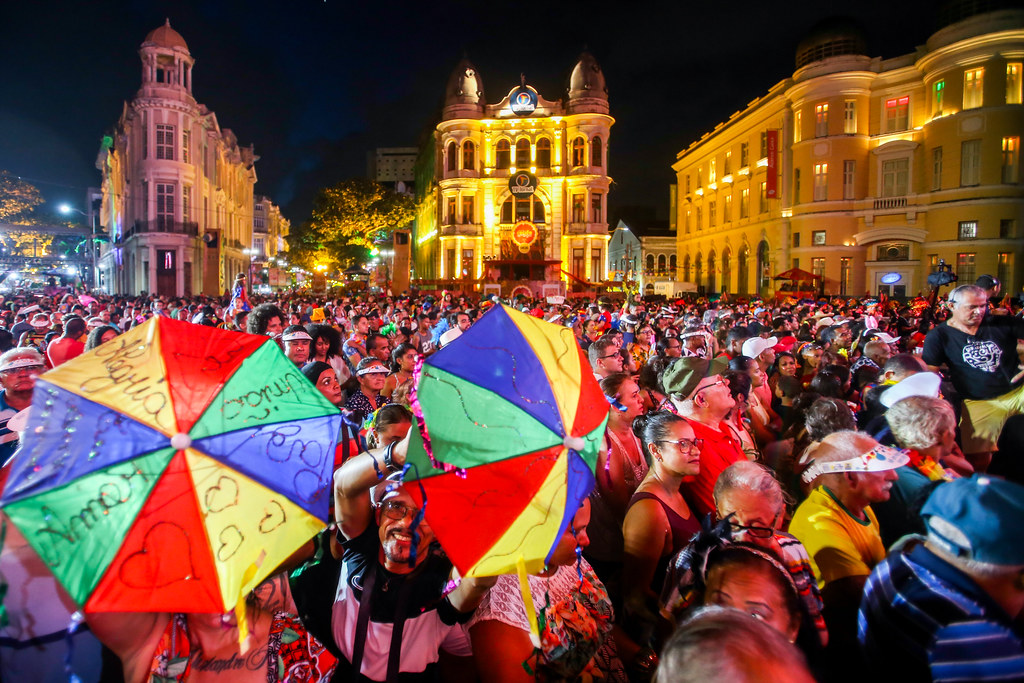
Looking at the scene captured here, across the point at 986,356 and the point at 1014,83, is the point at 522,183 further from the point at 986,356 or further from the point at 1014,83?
the point at 986,356

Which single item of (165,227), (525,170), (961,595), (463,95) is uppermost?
(463,95)

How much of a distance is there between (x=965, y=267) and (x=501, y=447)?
3781 centimetres

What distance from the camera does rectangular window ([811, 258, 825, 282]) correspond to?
35.5m

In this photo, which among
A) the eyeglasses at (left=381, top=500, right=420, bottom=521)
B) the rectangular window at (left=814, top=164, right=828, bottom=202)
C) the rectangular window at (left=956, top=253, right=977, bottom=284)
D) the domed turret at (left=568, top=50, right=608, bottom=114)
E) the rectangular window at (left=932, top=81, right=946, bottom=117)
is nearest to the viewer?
the eyeglasses at (left=381, top=500, right=420, bottom=521)

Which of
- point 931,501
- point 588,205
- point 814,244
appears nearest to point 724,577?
→ point 931,501

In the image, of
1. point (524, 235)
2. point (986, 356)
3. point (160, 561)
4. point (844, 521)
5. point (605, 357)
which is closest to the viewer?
point (160, 561)

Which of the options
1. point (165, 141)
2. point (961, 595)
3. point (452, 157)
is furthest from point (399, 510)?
point (452, 157)

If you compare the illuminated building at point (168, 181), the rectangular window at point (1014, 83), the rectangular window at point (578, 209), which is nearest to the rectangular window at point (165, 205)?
the illuminated building at point (168, 181)

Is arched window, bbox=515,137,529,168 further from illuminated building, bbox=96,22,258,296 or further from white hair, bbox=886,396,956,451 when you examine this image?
white hair, bbox=886,396,956,451

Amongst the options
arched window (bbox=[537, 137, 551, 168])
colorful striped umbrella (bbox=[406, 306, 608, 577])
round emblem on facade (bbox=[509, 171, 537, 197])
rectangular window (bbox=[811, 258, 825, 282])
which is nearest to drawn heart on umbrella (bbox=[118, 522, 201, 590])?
colorful striped umbrella (bbox=[406, 306, 608, 577])

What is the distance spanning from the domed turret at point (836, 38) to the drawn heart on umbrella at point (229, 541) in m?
42.8

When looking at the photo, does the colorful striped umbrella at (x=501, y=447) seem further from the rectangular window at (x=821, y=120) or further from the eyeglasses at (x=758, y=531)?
the rectangular window at (x=821, y=120)

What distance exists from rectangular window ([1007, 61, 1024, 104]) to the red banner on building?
37.8 ft

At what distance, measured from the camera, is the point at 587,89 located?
44781 mm
